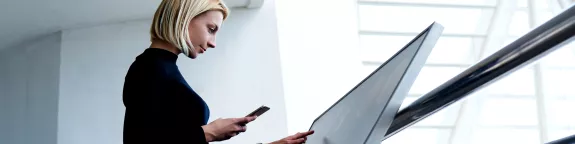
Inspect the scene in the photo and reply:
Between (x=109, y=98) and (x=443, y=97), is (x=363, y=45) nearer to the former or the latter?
(x=109, y=98)

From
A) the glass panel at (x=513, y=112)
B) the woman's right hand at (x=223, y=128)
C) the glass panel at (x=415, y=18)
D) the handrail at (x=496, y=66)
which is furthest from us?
the glass panel at (x=513, y=112)

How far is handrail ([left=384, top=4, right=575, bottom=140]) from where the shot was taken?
4.04 feet

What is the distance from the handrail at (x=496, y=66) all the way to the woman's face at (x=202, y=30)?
985mm

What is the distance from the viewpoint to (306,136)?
230 cm

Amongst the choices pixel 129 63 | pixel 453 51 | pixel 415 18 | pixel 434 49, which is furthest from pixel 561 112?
pixel 129 63

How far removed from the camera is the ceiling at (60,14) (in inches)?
274

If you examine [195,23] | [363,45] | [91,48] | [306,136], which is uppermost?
[363,45]

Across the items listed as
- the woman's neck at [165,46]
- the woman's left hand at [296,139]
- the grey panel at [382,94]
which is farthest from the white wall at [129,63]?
the grey panel at [382,94]

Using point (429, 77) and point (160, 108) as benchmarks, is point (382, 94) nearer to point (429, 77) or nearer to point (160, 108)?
point (160, 108)

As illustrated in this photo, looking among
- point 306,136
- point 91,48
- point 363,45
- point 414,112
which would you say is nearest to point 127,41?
point 91,48

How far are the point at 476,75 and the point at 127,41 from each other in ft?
20.5

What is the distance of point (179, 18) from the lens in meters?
2.70

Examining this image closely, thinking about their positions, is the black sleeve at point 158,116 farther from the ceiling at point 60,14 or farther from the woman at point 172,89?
the ceiling at point 60,14

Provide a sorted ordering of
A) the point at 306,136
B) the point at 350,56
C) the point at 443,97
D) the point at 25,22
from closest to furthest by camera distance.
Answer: the point at 443,97, the point at 306,136, the point at 25,22, the point at 350,56
